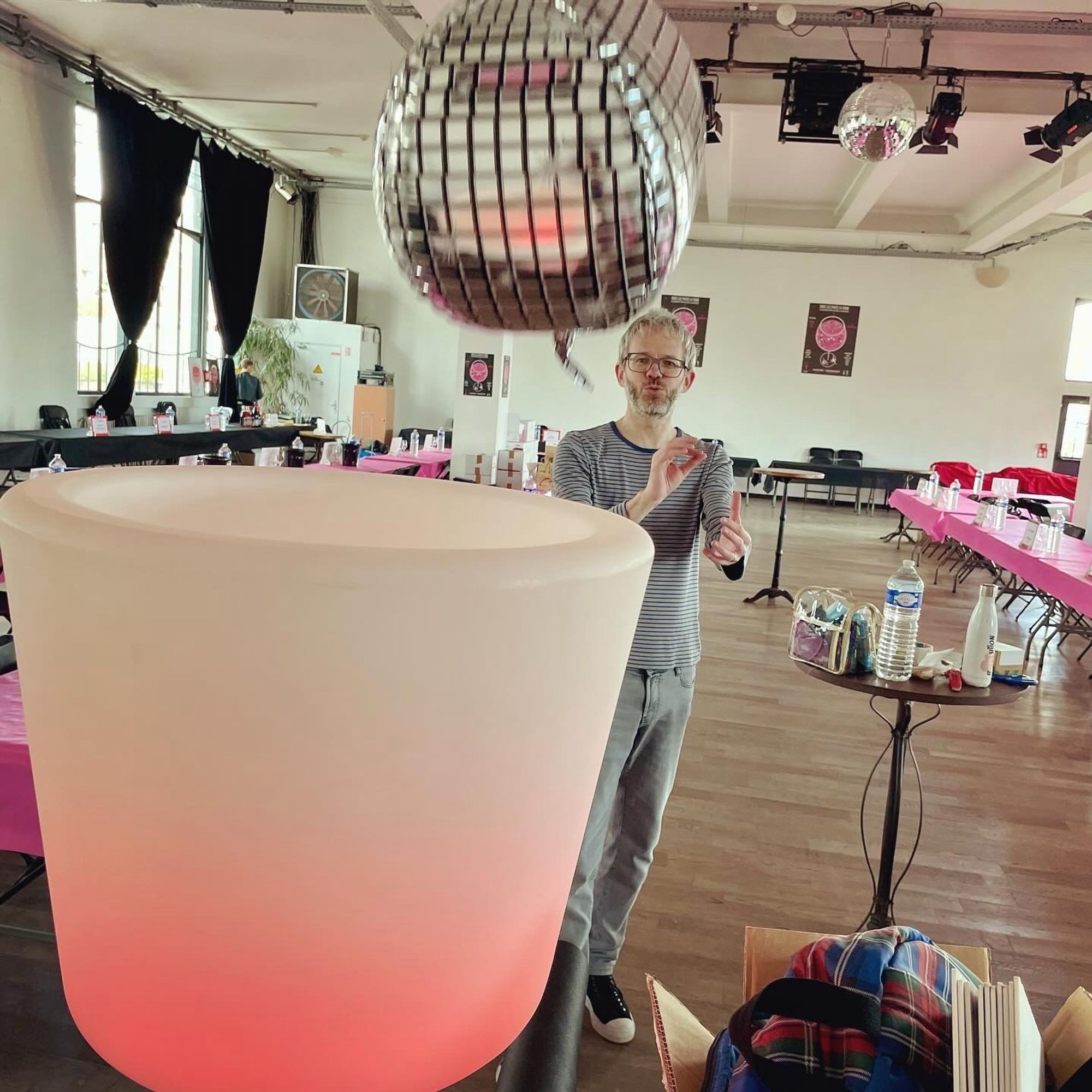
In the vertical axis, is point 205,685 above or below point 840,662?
above

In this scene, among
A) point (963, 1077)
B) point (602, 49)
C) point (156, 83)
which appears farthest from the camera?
point (156, 83)

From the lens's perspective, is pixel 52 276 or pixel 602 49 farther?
pixel 52 276

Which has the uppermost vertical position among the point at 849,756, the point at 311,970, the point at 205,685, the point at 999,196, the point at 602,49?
the point at 999,196

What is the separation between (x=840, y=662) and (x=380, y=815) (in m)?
2.03

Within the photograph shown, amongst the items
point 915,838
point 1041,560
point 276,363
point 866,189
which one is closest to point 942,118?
point 1041,560

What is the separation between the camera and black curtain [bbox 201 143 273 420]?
32.9 ft

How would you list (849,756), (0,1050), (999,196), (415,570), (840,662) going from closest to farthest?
1. (415,570)
2. (0,1050)
3. (840,662)
4. (849,756)
5. (999,196)

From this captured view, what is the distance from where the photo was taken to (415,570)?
12.2 inches

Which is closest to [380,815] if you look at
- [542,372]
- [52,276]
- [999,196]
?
[52,276]

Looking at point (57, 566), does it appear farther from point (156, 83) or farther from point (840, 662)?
point (156, 83)

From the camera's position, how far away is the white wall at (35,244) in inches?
278

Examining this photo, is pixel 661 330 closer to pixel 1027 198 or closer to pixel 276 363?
pixel 1027 198

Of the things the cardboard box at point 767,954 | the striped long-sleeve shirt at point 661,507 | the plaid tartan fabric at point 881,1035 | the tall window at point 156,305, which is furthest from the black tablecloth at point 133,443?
the plaid tartan fabric at point 881,1035

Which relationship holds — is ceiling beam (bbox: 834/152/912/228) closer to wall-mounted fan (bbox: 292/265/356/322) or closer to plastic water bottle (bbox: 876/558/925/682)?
wall-mounted fan (bbox: 292/265/356/322)
